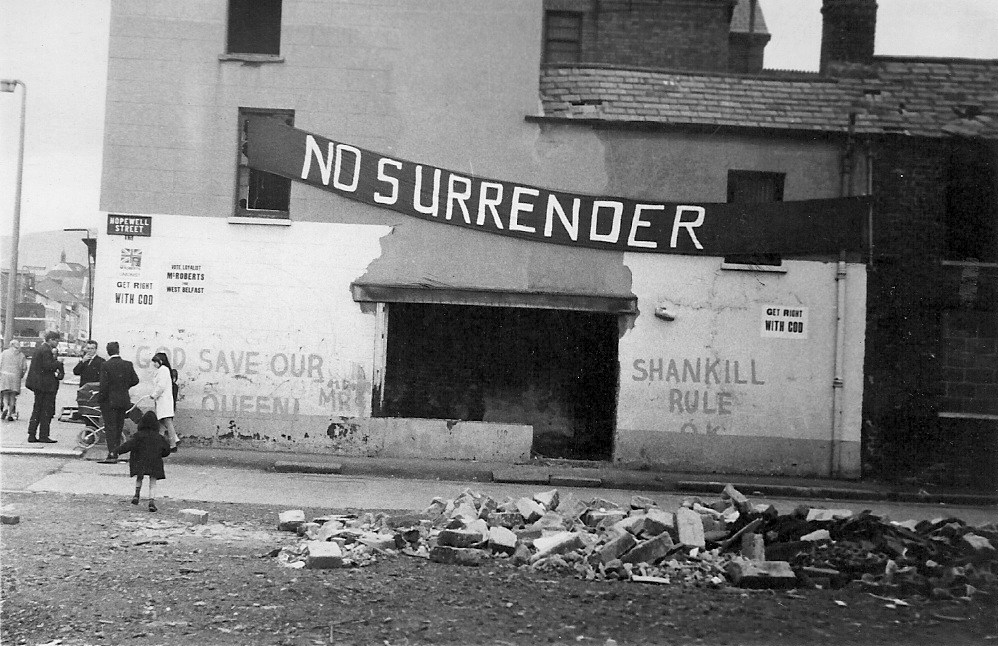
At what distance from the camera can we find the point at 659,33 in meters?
26.5

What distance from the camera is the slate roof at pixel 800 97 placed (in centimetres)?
1731

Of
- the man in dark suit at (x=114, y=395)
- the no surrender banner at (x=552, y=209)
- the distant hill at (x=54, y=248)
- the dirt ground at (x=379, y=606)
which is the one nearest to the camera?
the dirt ground at (x=379, y=606)

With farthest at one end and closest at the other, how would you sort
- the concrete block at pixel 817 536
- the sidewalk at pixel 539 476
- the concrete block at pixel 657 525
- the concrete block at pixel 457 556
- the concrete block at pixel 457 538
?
the sidewalk at pixel 539 476, the concrete block at pixel 657 525, the concrete block at pixel 817 536, the concrete block at pixel 457 538, the concrete block at pixel 457 556

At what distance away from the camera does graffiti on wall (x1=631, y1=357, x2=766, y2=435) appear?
55.2 feet

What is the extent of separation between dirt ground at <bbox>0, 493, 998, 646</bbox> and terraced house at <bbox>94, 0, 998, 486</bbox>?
25.7 feet

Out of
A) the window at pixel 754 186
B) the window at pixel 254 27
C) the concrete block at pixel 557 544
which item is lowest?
the concrete block at pixel 557 544

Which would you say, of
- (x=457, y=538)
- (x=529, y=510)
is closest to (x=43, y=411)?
(x=529, y=510)

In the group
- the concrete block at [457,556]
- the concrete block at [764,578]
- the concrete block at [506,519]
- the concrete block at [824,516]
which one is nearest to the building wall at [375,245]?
the concrete block at [506,519]

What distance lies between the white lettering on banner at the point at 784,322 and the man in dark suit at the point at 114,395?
10701 mm

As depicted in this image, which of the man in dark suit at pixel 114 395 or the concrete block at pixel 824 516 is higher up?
the man in dark suit at pixel 114 395

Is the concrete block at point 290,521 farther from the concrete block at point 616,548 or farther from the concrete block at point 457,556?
the concrete block at point 616,548

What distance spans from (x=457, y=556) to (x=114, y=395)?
7.81 m

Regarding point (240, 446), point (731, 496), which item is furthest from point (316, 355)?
point (731, 496)

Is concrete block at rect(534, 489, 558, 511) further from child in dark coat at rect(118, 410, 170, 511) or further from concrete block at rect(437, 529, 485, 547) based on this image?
child in dark coat at rect(118, 410, 170, 511)
